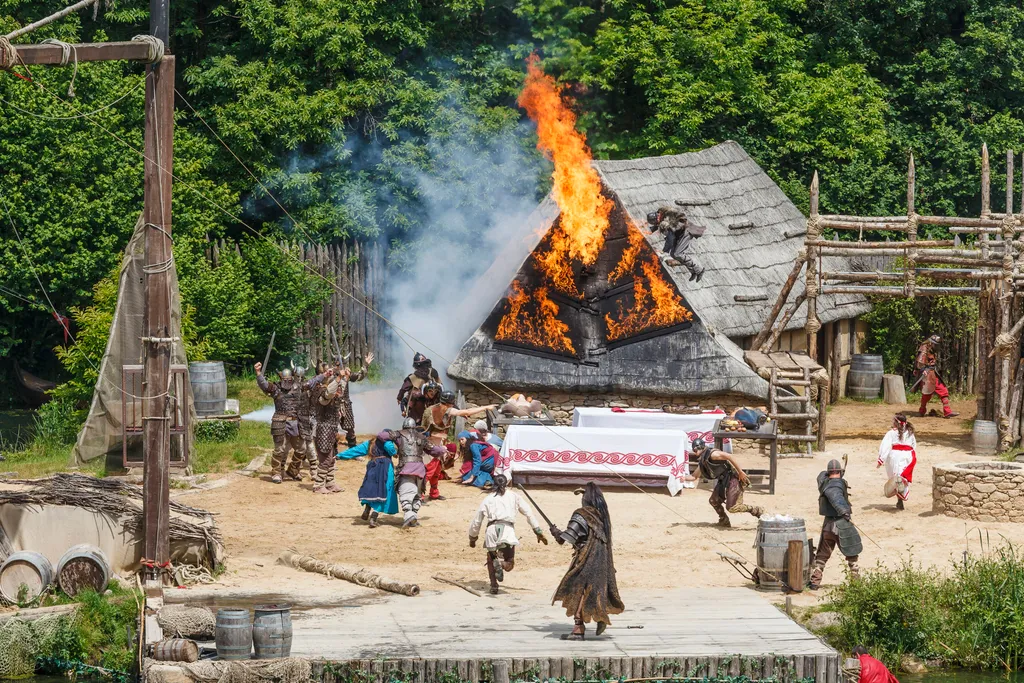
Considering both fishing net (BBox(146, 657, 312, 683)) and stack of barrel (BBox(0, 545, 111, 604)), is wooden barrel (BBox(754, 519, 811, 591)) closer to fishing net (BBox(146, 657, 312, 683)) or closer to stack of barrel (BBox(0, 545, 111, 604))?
fishing net (BBox(146, 657, 312, 683))

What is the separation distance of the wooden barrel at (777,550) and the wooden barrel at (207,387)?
10.0 meters

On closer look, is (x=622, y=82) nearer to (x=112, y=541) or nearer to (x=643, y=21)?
(x=643, y=21)

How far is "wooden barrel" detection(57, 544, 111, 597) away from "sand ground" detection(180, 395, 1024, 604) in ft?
4.22

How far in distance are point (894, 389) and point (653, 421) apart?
787cm

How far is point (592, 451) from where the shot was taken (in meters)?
21.8

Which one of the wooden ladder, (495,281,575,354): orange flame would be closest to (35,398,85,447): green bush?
(495,281,575,354): orange flame

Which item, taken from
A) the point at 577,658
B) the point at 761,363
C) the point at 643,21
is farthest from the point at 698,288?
the point at 577,658

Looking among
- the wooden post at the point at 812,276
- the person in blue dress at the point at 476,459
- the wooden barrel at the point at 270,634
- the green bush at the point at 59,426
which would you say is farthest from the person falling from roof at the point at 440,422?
the wooden barrel at the point at 270,634

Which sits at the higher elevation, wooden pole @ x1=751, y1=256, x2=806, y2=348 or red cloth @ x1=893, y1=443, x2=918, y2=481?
wooden pole @ x1=751, y1=256, x2=806, y2=348

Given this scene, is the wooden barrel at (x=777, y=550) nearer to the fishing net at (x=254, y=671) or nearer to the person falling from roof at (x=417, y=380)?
the fishing net at (x=254, y=671)

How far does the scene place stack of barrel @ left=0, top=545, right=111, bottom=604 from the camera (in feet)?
53.1

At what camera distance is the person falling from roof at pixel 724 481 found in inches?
754

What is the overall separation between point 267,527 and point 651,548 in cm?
458

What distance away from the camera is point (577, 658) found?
14055 millimetres
